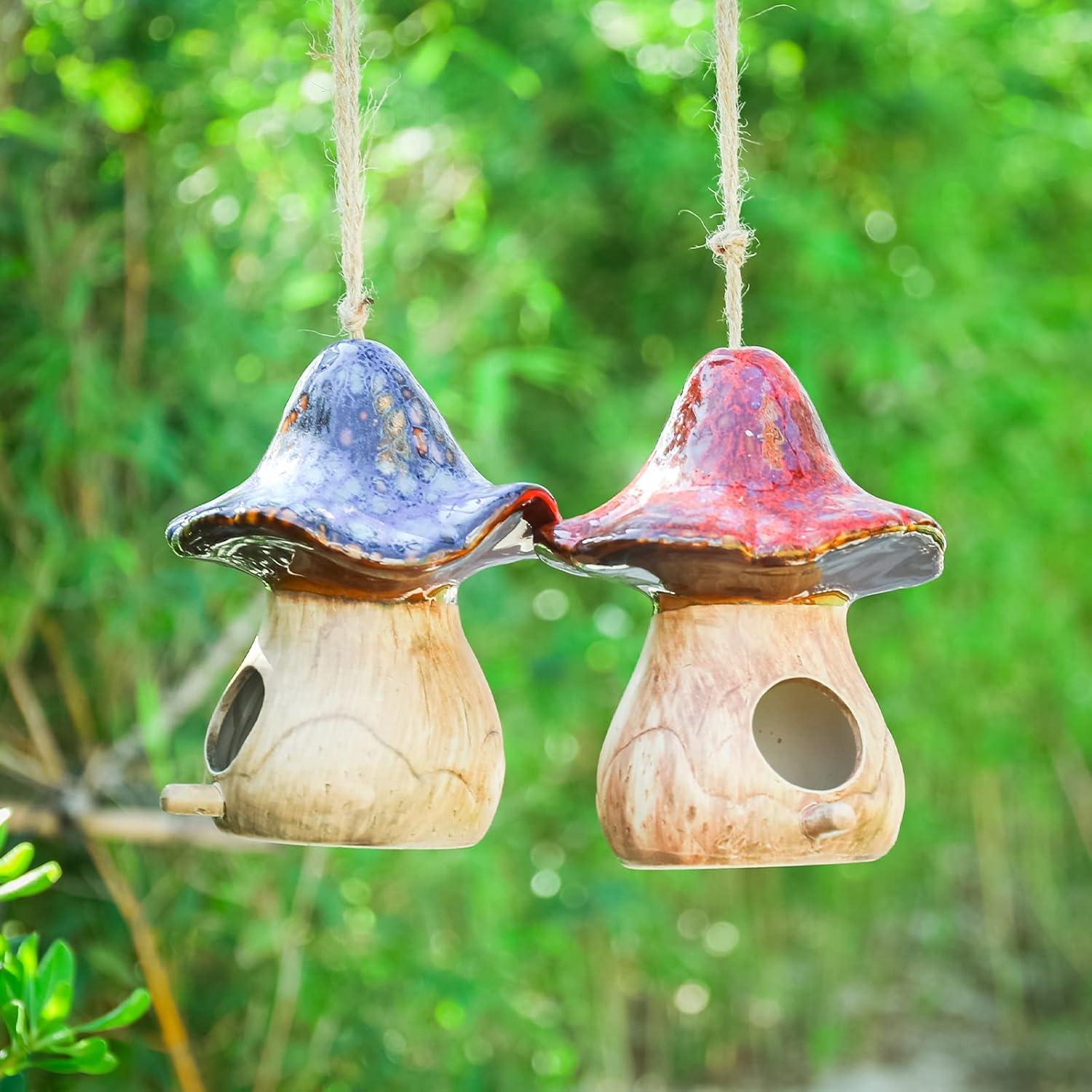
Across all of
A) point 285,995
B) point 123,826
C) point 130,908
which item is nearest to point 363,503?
point 123,826

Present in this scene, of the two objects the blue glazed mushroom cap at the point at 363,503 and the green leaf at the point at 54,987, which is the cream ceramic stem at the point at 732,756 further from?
the green leaf at the point at 54,987

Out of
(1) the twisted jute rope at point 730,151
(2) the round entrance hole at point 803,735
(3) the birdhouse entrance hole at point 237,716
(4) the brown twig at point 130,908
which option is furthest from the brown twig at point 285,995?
(1) the twisted jute rope at point 730,151

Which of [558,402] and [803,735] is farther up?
[558,402]

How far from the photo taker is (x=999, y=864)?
371 cm

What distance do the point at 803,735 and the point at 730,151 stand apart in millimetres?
480

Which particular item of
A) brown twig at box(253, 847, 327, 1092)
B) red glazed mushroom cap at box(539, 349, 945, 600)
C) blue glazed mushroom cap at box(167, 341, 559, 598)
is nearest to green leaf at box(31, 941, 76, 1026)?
blue glazed mushroom cap at box(167, 341, 559, 598)

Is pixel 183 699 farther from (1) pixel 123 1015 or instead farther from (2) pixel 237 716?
(1) pixel 123 1015

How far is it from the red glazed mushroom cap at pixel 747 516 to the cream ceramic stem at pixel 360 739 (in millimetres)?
131

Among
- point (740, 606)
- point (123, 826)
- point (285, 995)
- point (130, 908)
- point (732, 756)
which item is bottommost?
point (285, 995)

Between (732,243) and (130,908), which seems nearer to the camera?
(732,243)

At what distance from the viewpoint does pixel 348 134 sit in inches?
44.0

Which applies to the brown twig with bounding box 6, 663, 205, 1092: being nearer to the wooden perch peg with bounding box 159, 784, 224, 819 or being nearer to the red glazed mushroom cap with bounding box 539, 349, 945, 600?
the wooden perch peg with bounding box 159, 784, 224, 819

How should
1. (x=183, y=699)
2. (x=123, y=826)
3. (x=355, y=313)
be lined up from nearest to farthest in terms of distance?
(x=355, y=313), (x=123, y=826), (x=183, y=699)

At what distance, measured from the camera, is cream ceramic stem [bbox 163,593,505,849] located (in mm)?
1060
